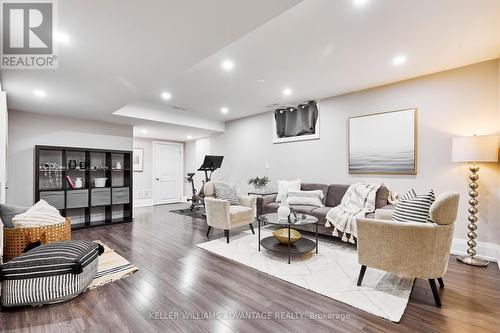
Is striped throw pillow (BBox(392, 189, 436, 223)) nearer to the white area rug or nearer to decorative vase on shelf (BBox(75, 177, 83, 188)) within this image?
the white area rug

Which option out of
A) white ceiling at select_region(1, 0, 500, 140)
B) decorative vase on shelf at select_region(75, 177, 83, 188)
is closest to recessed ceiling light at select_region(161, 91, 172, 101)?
white ceiling at select_region(1, 0, 500, 140)

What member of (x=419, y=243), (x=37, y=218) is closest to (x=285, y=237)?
(x=419, y=243)

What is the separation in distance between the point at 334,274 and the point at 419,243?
0.93m

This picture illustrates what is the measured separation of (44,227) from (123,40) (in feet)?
7.84

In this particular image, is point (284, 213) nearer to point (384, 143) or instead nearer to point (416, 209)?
point (416, 209)

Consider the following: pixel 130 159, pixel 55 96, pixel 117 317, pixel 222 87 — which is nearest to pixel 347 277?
pixel 117 317

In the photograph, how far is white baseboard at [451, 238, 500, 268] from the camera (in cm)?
289

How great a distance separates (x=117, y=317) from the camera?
71.5 inches

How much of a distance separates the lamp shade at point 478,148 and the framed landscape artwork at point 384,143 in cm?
67

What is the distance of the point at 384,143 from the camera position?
151 inches

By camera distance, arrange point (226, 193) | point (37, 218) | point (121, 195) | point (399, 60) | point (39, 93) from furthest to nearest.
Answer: point (121, 195), point (226, 193), point (39, 93), point (399, 60), point (37, 218)

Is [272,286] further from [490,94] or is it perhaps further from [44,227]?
[490,94]

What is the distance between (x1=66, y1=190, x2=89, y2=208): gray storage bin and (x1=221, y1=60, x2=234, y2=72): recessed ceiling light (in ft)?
12.6

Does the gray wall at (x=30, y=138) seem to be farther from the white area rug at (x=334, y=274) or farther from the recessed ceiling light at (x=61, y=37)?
the white area rug at (x=334, y=274)
